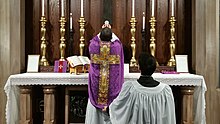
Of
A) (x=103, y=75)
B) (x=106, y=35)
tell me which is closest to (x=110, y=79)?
(x=103, y=75)

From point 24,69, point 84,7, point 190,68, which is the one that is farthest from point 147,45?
point 24,69

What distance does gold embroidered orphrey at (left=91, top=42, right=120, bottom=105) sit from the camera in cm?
425

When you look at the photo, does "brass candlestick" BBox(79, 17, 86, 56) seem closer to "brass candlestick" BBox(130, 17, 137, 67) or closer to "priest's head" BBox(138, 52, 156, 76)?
"brass candlestick" BBox(130, 17, 137, 67)

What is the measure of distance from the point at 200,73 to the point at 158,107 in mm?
2077

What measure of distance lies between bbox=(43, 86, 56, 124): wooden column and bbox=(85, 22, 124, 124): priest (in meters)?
0.52

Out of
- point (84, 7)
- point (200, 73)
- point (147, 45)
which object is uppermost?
point (84, 7)

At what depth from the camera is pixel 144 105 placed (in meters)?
3.02

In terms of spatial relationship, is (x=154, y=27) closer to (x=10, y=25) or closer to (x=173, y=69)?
(x=173, y=69)

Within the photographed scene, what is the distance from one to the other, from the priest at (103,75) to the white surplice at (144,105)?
3.75 ft

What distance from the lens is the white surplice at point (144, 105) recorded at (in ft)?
9.91

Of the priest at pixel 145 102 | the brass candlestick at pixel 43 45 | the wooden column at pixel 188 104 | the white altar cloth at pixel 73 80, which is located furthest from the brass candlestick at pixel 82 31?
the priest at pixel 145 102

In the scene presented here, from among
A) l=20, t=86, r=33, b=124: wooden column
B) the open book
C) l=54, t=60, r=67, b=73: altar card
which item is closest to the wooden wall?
l=54, t=60, r=67, b=73: altar card

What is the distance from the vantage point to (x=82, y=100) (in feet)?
16.5

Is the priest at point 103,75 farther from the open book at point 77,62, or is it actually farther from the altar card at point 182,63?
the altar card at point 182,63
